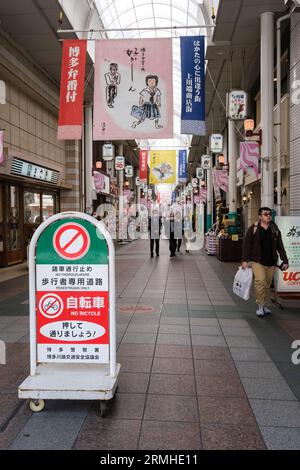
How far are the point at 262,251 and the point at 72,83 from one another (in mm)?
6247

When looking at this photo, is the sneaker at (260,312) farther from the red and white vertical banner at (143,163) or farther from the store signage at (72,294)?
the red and white vertical banner at (143,163)

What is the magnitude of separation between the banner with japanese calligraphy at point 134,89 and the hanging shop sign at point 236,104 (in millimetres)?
3577

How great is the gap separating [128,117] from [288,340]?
17.8ft

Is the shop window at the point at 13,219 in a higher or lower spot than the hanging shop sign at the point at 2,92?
lower

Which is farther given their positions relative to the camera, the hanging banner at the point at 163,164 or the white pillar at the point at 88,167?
the hanging banner at the point at 163,164

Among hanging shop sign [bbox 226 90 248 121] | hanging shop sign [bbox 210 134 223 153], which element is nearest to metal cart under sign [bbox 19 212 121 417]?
hanging shop sign [bbox 226 90 248 121]

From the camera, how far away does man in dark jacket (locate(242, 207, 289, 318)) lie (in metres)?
6.68

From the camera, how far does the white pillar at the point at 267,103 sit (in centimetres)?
1019

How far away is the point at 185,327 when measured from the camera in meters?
6.20

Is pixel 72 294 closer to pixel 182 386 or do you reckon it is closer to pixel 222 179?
pixel 182 386

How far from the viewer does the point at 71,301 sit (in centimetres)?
372

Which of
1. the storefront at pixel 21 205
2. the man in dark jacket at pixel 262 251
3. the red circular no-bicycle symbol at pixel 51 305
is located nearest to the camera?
the red circular no-bicycle symbol at pixel 51 305

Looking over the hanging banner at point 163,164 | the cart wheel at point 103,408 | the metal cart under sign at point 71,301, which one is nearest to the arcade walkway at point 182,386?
the cart wheel at point 103,408

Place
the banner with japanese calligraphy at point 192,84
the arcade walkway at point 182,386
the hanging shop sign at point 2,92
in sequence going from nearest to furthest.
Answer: the arcade walkway at point 182,386 < the banner with japanese calligraphy at point 192,84 < the hanging shop sign at point 2,92
